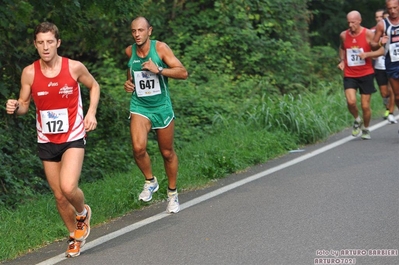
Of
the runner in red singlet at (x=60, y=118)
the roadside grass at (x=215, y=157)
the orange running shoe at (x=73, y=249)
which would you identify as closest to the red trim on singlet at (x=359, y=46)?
the roadside grass at (x=215, y=157)

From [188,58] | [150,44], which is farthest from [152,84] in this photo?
[188,58]

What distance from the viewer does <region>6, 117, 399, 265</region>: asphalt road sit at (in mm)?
7254

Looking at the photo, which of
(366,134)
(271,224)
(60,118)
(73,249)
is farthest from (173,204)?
(366,134)

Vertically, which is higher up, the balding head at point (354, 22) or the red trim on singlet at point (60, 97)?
the red trim on singlet at point (60, 97)

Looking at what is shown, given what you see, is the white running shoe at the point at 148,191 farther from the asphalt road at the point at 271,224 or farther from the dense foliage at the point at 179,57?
the dense foliage at the point at 179,57

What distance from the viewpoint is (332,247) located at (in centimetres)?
734

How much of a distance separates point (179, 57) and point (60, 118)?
1192 cm

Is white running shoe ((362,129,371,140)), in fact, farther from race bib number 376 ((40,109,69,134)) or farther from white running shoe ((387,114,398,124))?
race bib number 376 ((40,109,69,134))

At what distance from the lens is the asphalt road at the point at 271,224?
7.25m

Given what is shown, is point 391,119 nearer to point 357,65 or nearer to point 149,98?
point 357,65

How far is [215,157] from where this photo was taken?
1224 centimetres

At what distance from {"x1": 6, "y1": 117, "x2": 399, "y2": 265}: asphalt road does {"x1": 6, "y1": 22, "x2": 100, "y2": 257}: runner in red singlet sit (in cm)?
45

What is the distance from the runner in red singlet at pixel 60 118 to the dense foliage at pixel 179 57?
3.09 metres

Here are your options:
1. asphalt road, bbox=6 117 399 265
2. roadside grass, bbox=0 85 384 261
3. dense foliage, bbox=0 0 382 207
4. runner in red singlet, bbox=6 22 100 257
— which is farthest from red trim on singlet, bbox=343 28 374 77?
runner in red singlet, bbox=6 22 100 257
